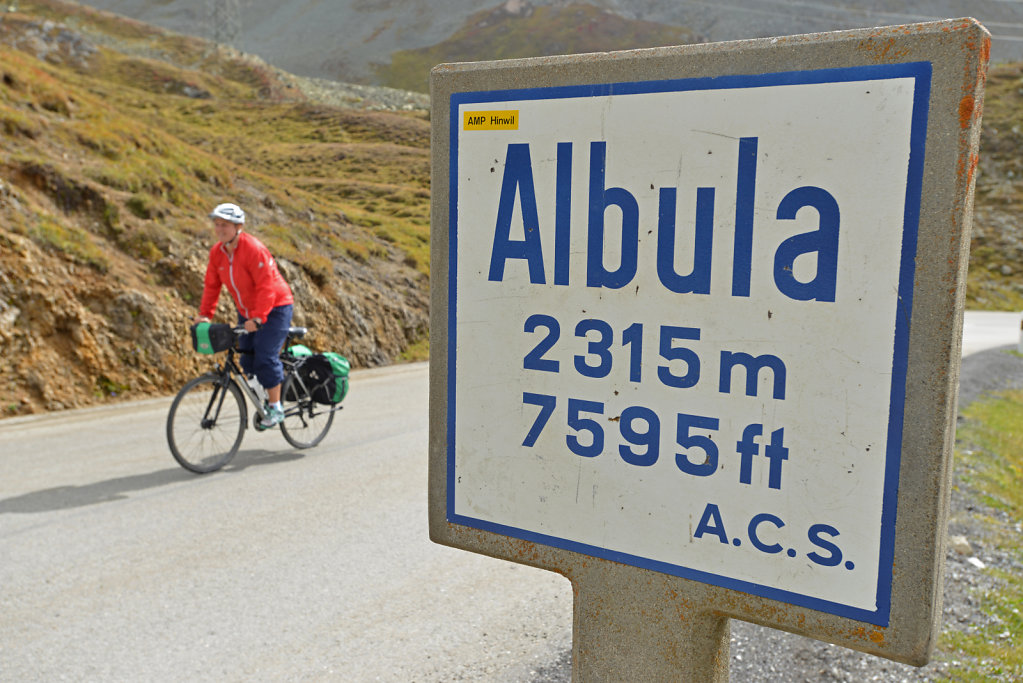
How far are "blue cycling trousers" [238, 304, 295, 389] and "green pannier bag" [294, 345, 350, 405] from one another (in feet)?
1.30

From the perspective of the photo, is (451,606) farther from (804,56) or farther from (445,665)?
(804,56)

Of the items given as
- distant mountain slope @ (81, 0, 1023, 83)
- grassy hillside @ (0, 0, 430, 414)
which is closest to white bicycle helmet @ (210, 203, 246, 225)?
grassy hillside @ (0, 0, 430, 414)

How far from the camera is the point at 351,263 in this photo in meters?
17.4

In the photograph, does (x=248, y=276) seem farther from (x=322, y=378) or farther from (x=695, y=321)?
(x=695, y=321)

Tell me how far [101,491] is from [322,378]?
6.84 ft

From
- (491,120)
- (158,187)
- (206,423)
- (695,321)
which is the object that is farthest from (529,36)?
(695,321)

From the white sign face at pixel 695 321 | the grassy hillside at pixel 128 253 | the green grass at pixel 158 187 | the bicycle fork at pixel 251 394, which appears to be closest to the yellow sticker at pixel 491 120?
the white sign face at pixel 695 321

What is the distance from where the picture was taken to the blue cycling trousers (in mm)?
6766

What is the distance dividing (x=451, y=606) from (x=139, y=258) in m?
10.2

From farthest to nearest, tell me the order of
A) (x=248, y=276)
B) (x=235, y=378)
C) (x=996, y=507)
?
(x=235, y=378), (x=248, y=276), (x=996, y=507)

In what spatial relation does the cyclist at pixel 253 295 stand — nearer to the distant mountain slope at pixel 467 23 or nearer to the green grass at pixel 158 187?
the green grass at pixel 158 187

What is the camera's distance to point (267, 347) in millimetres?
6773

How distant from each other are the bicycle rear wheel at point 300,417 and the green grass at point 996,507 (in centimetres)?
549

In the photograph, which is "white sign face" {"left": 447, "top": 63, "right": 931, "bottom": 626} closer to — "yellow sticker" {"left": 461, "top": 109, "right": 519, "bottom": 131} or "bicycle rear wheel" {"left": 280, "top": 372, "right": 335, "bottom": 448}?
"yellow sticker" {"left": 461, "top": 109, "right": 519, "bottom": 131}
